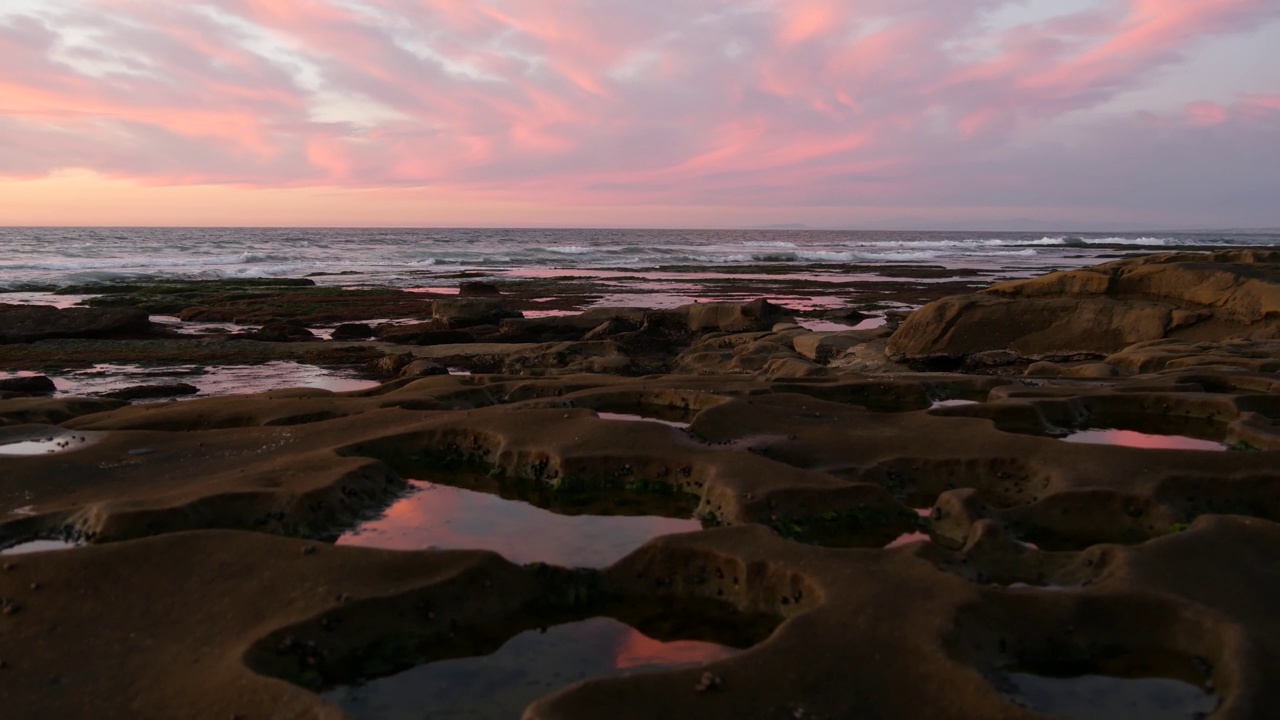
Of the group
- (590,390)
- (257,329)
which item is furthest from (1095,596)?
(257,329)

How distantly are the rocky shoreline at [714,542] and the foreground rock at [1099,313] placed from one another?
9.64 ft

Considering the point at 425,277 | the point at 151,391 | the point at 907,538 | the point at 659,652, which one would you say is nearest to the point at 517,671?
the point at 659,652

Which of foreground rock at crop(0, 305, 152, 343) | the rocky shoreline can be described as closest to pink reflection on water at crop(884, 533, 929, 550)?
the rocky shoreline

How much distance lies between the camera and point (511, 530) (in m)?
6.38

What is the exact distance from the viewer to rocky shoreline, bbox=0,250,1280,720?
394cm

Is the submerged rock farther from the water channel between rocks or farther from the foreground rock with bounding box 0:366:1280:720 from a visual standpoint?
the water channel between rocks

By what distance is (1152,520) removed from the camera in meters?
6.10

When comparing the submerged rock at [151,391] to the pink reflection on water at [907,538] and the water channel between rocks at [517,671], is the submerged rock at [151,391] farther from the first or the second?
the pink reflection on water at [907,538]

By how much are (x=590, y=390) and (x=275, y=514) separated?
15.5ft

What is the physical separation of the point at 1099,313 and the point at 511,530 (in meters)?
13.3

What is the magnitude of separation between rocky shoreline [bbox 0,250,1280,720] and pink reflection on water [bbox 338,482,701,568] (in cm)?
25

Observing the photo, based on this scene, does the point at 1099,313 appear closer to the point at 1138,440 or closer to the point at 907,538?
the point at 1138,440

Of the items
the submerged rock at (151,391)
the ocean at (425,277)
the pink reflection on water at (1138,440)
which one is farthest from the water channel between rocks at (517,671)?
the submerged rock at (151,391)

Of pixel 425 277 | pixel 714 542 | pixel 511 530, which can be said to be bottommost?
pixel 425 277
